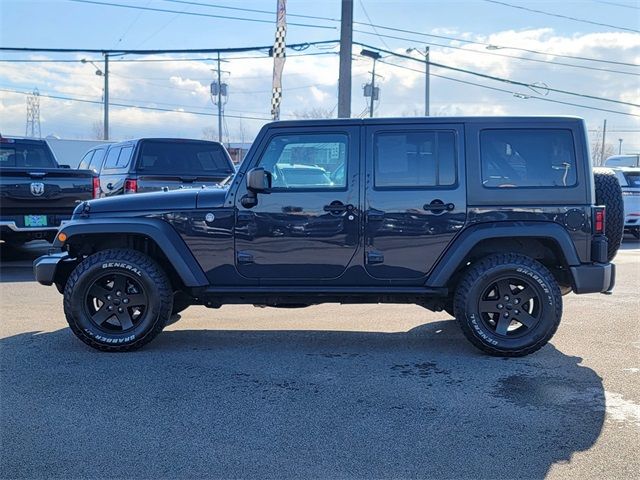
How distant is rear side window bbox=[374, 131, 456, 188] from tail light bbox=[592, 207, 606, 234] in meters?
1.21

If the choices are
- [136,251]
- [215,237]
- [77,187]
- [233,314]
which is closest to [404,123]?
[215,237]

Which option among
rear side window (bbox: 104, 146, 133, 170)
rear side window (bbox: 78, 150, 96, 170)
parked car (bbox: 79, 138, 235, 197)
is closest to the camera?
parked car (bbox: 79, 138, 235, 197)

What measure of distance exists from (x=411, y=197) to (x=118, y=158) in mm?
7664

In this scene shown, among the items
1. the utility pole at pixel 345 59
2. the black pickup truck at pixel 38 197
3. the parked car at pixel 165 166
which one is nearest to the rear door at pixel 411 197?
the parked car at pixel 165 166

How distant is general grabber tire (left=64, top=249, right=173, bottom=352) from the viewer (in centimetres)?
526

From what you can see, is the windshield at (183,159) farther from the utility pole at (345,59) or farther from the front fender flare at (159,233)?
the utility pole at (345,59)

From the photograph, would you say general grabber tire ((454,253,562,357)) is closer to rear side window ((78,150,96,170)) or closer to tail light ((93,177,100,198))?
tail light ((93,177,100,198))

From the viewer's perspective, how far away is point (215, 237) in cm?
527

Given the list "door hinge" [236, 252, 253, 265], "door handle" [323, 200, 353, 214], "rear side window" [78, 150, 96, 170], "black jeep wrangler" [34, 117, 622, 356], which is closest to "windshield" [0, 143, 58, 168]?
"rear side window" [78, 150, 96, 170]

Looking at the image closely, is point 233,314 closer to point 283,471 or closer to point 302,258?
point 302,258

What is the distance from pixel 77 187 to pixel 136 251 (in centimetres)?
501

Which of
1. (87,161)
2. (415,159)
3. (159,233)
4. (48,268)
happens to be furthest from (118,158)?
(415,159)

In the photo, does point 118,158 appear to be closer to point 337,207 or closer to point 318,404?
point 337,207

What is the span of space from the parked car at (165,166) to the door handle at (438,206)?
5.75 m
